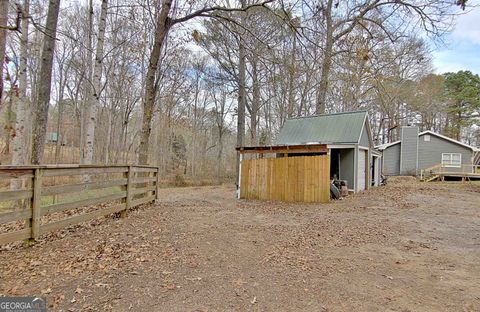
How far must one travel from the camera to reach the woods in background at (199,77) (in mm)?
8047

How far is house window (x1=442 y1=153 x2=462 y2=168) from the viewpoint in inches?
880

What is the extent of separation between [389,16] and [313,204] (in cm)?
829

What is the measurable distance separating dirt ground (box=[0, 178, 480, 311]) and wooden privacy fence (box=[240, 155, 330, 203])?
402cm

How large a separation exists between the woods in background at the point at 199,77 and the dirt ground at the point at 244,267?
2.57 metres

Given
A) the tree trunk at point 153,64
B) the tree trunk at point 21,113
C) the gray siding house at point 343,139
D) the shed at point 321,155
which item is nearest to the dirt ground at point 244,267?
the tree trunk at point 153,64

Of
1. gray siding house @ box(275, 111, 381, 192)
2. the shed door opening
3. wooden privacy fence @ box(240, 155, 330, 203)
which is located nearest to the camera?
wooden privacy fence @ box(240, 155, 330, 203)

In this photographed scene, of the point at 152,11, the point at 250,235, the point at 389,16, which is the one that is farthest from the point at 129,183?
the point at 389,16

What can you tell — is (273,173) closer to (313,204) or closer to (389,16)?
(313,204)

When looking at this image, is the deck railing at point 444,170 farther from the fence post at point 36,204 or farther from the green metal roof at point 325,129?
the fence post at point 36,204

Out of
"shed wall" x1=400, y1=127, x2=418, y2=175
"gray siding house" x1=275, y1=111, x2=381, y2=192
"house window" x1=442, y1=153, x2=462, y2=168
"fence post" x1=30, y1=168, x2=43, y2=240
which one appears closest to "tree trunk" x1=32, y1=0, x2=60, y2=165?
"fence post" x1=30, y1=168, x2=43, y2=240

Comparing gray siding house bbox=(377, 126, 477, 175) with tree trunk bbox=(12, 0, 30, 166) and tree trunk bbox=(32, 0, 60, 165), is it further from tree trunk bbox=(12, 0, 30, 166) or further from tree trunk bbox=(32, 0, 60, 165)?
tree trunk bbox=(32, 0, 60, 165)

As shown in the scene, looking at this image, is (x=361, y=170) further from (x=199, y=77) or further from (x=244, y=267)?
(x=199, y=77)

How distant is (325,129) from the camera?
13.8 m

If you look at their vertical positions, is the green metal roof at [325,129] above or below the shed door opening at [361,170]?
above
